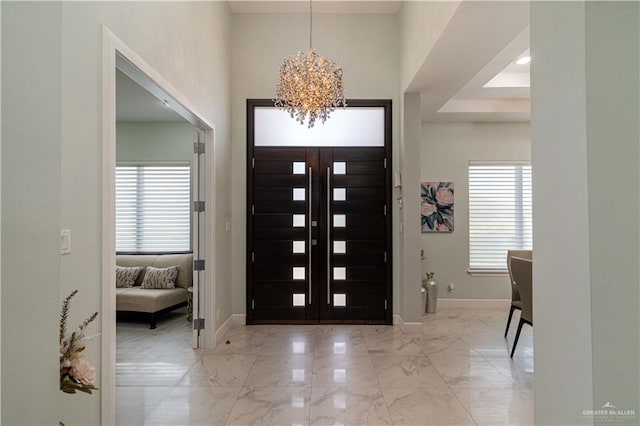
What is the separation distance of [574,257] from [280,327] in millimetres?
4066

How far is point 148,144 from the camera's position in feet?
20.2

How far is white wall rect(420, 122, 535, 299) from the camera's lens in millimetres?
5727

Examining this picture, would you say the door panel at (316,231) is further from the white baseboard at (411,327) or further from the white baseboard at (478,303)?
the white baseboard at (478,303)

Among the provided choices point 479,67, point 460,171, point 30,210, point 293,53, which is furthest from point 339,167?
point 30,210

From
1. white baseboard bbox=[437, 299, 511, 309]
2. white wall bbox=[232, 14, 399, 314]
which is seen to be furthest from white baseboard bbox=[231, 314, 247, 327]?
white baseboard bbox=[437, 299, 511, 309]

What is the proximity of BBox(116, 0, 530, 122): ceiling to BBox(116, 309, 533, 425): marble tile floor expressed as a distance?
116 inches

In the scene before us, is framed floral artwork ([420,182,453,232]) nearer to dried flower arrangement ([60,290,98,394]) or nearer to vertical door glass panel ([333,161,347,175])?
vertical door glass panel ([333,161,347,175])

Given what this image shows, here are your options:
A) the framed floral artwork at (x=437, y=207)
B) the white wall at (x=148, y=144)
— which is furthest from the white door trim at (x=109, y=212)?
the framed floral artwork at (x=437, y=207)

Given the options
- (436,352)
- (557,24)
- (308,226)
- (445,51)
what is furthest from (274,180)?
(557,24)

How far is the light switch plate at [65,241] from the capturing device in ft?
5.43

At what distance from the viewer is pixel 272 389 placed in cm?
290

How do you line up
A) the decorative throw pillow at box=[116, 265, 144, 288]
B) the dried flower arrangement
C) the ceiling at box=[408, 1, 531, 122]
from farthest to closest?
the decorative throw pillow at box=[116, 265, 144, 288]
the ceiling at box=[408, 1, 531, 122]
the dried flower arrangement

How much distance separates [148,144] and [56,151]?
5.74 metres

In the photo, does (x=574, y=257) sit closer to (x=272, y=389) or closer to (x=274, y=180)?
(x=272, y=389)
